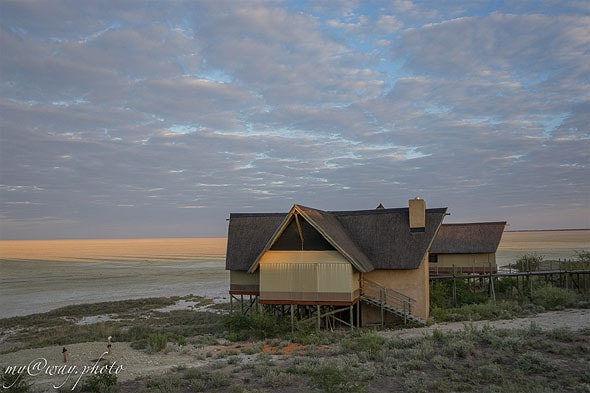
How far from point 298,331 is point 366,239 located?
684 cm

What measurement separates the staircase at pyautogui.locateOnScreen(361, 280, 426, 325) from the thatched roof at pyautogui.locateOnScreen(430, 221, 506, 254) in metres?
15.0

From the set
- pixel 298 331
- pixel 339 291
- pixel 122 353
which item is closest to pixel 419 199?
pixel 339 291

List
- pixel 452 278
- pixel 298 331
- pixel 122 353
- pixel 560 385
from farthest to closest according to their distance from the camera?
pixel 452 278 < pixel 298 331 < pixel 122 353 < pixel 560 385

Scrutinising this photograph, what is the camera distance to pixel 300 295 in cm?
2462

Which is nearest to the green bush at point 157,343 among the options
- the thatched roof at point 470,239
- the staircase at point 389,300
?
the staircase at point 389,300

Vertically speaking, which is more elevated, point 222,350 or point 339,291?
point 339,291

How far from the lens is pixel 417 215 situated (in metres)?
27.3

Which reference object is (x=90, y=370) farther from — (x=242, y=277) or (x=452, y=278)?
(x=452, y=278)

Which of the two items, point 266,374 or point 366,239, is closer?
point 266,374

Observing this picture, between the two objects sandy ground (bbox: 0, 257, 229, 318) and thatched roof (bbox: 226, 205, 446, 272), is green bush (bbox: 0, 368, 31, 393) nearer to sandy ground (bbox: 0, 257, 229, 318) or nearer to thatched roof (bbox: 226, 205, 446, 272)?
thatched roof (bbox: 226, 205, 446, 272)

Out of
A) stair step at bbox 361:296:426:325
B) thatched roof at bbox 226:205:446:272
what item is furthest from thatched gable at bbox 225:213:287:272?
stair step at bbox 361:296:426:325

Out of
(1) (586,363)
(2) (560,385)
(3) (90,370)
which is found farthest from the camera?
(3) (90,370)

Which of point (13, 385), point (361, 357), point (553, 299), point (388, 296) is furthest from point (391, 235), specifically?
point (13, 385)

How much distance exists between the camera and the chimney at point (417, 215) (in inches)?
1069
